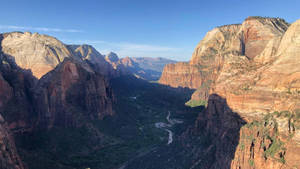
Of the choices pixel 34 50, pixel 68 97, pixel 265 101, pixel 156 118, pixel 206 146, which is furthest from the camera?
pixel 156 118

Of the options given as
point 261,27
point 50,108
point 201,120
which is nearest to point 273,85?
point 201,120

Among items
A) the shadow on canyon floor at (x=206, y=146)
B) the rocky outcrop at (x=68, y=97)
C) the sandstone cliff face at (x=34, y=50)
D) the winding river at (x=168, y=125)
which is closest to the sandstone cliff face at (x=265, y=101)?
the shadow on canyon floor at (x=206, y=146)

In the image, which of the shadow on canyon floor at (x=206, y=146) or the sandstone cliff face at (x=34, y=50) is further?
the sandstone cliff face at (x=34, y=50)

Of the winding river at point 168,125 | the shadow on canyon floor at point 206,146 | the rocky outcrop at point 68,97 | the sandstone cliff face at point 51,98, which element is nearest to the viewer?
the shadow on canyon floor at point 206,146

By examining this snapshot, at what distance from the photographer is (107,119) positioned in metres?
127

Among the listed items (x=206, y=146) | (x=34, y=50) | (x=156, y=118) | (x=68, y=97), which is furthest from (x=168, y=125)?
(x=34, y=50)

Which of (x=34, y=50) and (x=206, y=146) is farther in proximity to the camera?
(x=34, y=50)

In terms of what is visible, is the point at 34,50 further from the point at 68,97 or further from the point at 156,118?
the point at 156,118

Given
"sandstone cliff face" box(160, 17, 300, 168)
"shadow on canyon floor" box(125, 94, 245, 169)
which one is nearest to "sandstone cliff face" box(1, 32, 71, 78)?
"shadow on canyon floor" box(125, 94, 245, 169)

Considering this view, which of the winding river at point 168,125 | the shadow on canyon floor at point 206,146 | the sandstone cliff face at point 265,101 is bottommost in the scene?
the winding river at point 168,125

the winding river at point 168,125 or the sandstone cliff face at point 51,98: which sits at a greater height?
the sandstone cliff face at point 51,98

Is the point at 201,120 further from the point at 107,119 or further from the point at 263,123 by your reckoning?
the point at 107,119

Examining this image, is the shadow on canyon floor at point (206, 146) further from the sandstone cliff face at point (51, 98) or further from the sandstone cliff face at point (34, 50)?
the sandstone cliff face at point (34, 50)

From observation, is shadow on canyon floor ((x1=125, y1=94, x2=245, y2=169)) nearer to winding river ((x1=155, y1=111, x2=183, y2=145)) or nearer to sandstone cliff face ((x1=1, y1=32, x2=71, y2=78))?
winding river ((x1=155, y1=111, x2=183, y2=145))
